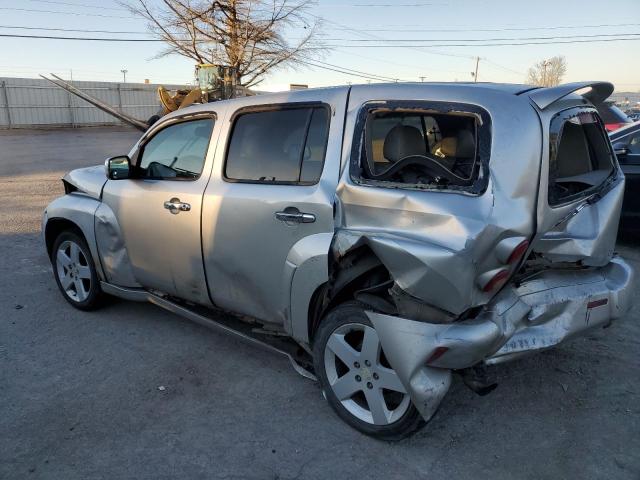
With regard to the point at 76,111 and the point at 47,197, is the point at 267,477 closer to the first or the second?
the point at 47,197

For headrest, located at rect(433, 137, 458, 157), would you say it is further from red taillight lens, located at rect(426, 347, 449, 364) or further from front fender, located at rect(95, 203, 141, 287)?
front fender, located at rect(95, 203, 141, 287)

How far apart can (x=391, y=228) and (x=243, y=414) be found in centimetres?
144

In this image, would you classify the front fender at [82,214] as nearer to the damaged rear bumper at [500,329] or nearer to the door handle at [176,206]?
the door handle at [176,206]

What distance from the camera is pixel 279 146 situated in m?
3.29

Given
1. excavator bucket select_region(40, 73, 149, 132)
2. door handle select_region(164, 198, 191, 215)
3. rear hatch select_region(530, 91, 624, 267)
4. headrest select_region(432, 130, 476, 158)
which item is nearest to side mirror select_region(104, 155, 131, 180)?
door handle select_region(164, 198, 191, 215)

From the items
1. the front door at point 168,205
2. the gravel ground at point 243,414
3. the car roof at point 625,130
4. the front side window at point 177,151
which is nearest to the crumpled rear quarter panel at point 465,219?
the gravel ground at point 243,414

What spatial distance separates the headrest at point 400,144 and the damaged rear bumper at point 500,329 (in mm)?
952

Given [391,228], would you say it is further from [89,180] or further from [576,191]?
[89,180]

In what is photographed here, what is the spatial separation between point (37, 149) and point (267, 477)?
69.2 feet

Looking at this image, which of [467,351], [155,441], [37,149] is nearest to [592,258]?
[467,351]

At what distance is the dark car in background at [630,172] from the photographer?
20.6 feet

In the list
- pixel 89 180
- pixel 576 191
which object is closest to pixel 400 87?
pixel 576 191

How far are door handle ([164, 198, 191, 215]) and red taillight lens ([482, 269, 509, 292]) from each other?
6.78ft

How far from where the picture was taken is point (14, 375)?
3.54 metres
